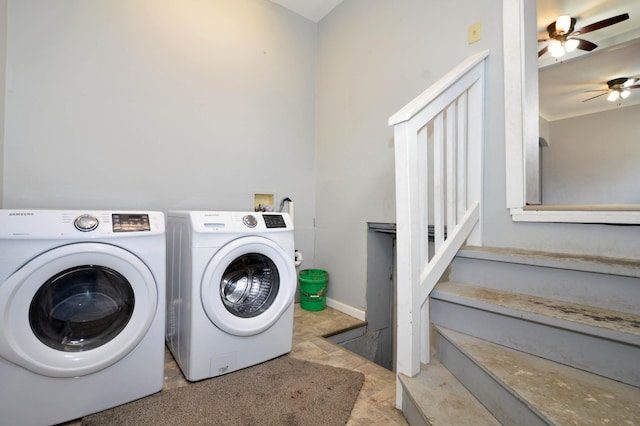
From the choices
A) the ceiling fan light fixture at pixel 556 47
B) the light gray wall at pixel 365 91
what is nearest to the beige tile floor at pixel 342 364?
the light gray wall at pixel 365 91

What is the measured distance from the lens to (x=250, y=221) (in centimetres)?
155

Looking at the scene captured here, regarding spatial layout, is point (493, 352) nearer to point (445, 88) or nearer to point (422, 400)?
point (422, 400)

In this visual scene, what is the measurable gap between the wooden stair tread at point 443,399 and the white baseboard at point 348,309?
1046 mm

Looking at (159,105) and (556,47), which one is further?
(556,47)

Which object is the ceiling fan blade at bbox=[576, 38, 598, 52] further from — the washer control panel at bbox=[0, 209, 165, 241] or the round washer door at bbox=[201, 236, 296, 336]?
the washer control panel at bbox=[0, 209, 165, 241]

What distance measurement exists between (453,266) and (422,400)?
70 centimetres

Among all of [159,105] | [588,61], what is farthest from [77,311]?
[588,61]

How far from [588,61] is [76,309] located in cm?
550

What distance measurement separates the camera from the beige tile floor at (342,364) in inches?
47.1

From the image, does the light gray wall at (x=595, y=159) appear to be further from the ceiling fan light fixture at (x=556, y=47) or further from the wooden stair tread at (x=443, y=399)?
the wooden stair tread at (x=443, y=399)

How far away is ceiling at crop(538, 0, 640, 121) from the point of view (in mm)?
2781

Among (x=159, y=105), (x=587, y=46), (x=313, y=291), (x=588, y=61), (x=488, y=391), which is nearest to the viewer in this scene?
(x=488, y=391)

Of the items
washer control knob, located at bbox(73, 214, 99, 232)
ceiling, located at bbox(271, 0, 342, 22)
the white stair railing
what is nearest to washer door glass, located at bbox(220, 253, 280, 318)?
washer control knob, located at bbox(73, 214, 99, 232)

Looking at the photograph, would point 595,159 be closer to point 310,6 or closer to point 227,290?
point 310,6
